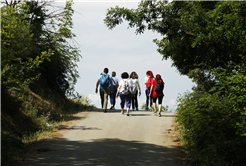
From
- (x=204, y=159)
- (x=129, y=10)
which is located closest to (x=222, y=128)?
(x=204, y=159)

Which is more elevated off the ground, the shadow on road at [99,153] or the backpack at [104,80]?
the backpack at [104,80]

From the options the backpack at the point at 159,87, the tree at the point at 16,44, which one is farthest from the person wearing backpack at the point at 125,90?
the tree at the point at 16,44

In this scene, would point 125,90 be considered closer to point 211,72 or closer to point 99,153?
point 211,72

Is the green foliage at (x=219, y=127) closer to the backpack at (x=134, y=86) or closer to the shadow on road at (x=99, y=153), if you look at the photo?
the shadow on road at (x=99, y=153)

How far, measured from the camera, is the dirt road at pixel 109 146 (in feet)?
23.1

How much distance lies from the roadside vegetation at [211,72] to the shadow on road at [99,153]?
2.51 feet

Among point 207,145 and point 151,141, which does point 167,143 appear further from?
point 207,145

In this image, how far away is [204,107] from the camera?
905 centimetres

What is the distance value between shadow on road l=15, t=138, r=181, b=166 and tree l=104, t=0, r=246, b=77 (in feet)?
13.2

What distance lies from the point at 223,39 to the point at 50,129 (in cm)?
699

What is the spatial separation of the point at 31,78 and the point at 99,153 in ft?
20.2

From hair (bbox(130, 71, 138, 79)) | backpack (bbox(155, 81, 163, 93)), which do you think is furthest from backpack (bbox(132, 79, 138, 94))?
backpack (bbox(155, 81, 163, 93))

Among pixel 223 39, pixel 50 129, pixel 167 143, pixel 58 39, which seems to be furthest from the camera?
pixel 58 39

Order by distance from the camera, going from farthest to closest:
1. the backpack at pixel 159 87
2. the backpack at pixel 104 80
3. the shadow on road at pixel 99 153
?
1. the backpack at pixel 104 80
2. the backpack at pixel 159 87
3. the shadow on road at pixel 99 153
